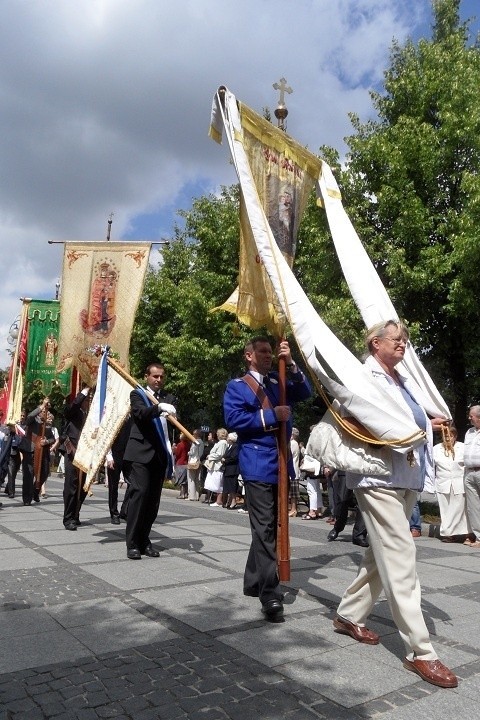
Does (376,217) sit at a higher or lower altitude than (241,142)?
higher

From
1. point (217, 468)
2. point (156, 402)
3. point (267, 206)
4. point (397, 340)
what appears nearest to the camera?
point (397, 340)

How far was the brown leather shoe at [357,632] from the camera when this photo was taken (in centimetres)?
404

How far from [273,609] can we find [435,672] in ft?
4.14

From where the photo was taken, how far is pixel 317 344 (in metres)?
4.27

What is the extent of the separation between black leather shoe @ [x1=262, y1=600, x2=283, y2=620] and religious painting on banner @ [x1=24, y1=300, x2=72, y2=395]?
30.2ft

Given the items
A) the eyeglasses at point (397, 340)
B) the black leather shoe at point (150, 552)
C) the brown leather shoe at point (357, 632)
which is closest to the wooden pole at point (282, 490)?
the brown leather shoe at point (357, 632)

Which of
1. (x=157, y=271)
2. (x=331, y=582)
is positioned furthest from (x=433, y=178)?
(x=157, y=271)

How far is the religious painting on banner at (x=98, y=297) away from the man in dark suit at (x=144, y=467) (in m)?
2.04

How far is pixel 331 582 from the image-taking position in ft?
19.4

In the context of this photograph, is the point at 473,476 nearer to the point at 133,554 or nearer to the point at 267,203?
the point at 133,554

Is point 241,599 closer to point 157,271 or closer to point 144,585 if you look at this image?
point 144,585

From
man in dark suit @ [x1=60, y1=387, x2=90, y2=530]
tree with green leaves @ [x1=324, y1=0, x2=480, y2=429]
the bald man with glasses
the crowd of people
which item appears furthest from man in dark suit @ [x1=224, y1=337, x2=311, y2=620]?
tree with green leaves @ [x1=324, y1=0, x2=480, y2=429]

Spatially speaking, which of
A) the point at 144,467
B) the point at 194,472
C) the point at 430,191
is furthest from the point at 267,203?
the point at 430,191

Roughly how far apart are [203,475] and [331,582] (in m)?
12.1
